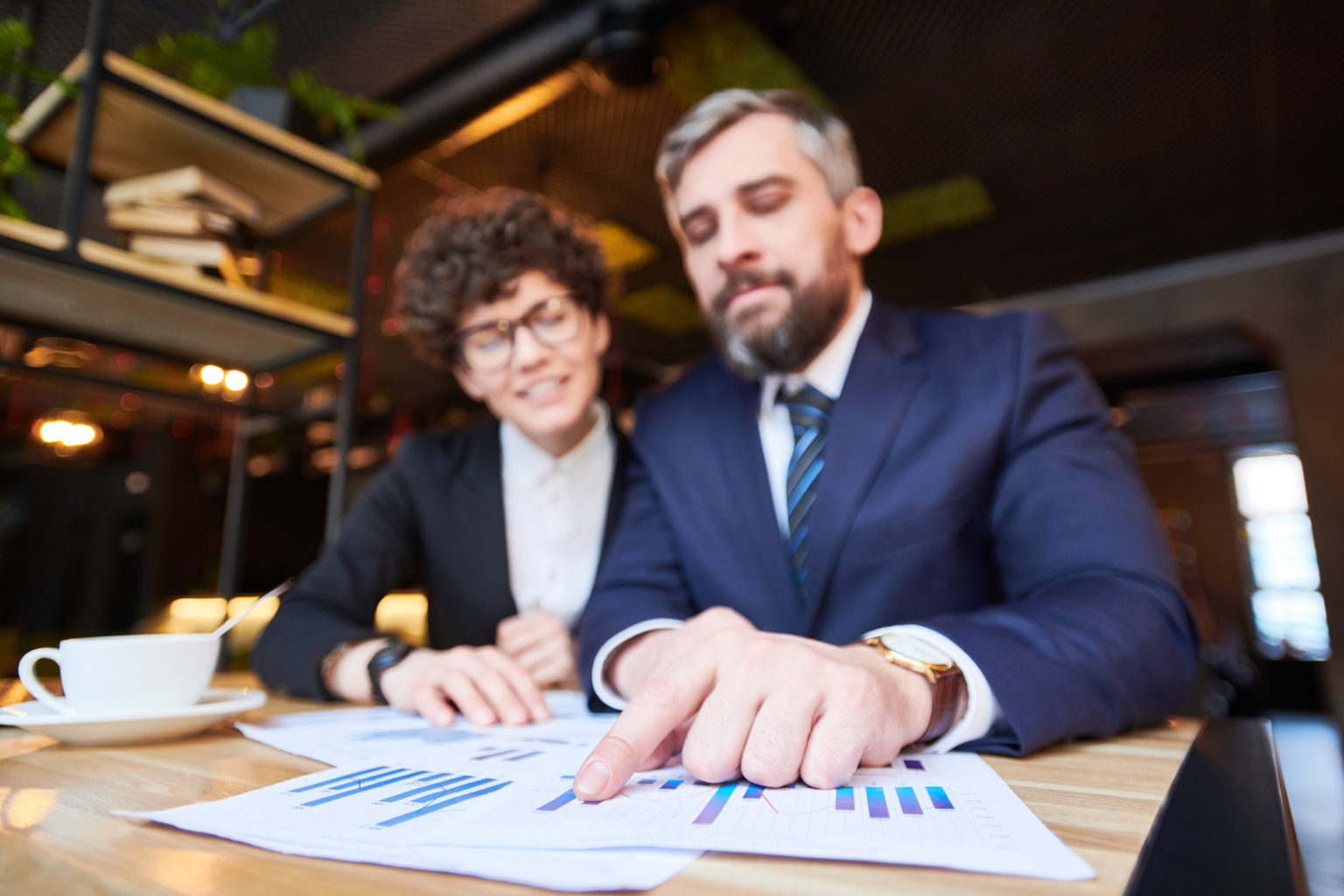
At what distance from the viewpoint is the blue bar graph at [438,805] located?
0.41 m

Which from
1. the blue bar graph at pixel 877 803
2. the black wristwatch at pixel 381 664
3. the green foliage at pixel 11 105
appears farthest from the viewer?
the green foliage at pixel 11 105

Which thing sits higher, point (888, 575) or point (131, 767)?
point (888, 575)

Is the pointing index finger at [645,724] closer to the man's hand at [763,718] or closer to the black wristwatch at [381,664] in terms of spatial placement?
the man's hand at [763,718]

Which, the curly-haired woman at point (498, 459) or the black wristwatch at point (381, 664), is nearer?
the black wristwatch at point (381, 664)

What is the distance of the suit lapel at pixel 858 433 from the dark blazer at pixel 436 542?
0.52m

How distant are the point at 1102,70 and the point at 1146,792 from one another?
323 centimetres

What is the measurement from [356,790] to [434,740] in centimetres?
21

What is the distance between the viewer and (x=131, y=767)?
2.00 ft

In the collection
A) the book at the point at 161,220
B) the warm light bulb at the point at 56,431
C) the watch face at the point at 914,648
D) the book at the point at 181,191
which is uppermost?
the book at the point at 181,191

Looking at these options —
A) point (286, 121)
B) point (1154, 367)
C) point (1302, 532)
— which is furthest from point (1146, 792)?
point (1302, 532)

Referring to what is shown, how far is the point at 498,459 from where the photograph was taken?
1.62 m

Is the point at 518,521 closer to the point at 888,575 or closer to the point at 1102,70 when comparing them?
the point at 888,575

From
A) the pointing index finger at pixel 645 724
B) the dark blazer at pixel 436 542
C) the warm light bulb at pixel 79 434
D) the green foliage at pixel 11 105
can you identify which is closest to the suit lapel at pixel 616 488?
the dark blazer at pixel 436 542

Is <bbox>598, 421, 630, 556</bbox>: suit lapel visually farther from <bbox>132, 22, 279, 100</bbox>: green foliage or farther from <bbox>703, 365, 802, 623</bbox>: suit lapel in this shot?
<bbox>132, 22, 279, 100</bbox>: green foliage
